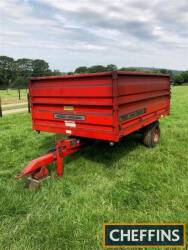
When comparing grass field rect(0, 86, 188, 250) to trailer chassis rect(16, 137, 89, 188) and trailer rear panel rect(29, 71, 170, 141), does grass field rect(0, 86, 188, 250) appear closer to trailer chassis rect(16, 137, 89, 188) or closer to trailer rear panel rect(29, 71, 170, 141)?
trailer chassis rect(16, 137, 89, 188)

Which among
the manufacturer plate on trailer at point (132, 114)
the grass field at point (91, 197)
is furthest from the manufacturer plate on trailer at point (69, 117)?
the grass field at point (91, 197)

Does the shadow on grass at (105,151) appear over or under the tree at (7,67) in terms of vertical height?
under

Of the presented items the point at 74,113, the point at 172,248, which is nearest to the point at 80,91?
the point at 74,113

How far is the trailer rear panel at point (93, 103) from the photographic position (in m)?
4.37

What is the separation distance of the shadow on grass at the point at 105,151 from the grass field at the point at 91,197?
0.02 m

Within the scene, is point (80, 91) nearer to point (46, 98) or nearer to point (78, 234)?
point (46, 98)

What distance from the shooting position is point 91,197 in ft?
13.1

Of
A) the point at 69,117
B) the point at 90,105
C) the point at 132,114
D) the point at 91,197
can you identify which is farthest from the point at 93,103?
the point at 91,197

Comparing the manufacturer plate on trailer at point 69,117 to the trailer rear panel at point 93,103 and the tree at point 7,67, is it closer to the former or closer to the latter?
the trailer rear panel at point 93,103

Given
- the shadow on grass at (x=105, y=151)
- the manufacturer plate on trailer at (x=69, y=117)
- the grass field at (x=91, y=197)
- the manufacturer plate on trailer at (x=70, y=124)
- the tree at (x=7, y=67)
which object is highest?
the tree at (x=7, y=67)

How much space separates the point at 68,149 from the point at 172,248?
257cm

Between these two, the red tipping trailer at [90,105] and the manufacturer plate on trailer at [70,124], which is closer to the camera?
the red tipping trailer at [90,105]

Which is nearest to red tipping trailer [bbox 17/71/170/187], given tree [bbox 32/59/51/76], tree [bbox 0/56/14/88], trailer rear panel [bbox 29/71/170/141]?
trailer rear panel [bbox 29/71/170/141]

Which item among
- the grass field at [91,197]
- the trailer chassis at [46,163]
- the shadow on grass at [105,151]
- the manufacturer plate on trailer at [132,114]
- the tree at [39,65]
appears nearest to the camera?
the grass field at [91,197]
